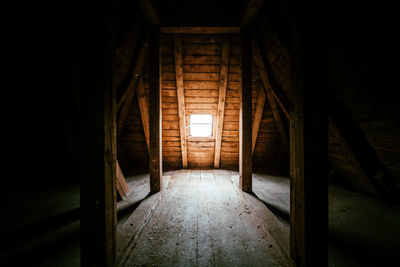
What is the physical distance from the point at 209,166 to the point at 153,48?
9.71ft

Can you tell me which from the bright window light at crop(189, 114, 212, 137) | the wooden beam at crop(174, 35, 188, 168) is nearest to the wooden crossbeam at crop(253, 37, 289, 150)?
the wooden beam at crop(174, 35, 188, 168)

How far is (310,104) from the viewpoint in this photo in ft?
3.31

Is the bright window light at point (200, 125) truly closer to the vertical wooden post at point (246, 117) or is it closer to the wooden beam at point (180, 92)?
the wooden beam at point (180, 92)

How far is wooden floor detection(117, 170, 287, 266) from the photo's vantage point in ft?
4.11

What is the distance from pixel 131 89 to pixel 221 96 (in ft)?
5.41

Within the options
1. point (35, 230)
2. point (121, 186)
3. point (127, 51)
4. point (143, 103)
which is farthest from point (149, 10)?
point (35, 230)

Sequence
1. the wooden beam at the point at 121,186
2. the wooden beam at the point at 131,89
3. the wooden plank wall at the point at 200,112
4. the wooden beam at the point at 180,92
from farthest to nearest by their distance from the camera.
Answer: the wooden plank wall at the point at 200,112 < the wooden beam at the point at 180,92 < the wooden beam at the point at 131,89 < the wooden beam at the point at 121,186

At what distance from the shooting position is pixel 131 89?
3070 mm

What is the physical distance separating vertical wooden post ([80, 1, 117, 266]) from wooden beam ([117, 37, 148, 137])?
5.54ft

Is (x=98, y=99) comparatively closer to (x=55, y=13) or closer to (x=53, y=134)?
(x=55, y=13)

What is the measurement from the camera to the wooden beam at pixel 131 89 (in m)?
2.78

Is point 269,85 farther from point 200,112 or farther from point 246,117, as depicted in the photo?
point 200,112

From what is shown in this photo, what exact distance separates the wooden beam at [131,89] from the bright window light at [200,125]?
138cm

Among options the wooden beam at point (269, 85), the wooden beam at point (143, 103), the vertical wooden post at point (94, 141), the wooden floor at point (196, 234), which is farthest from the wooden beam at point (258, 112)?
the vertical wooden post at point (94, 141)
